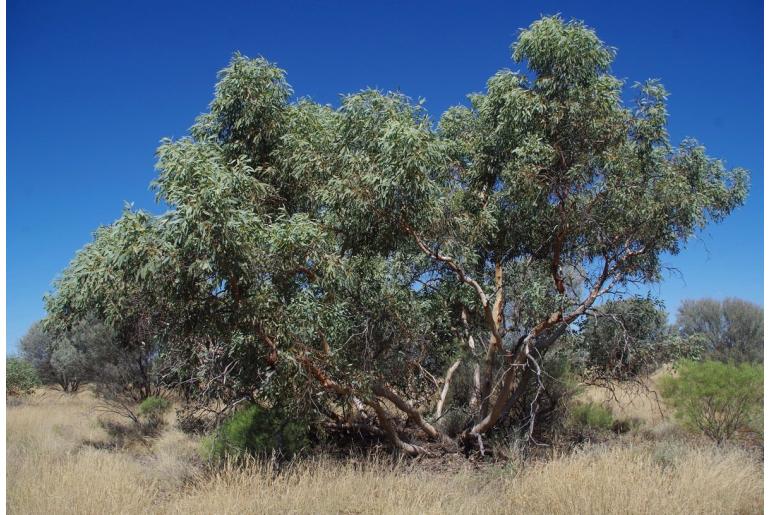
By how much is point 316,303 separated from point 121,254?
7.13 feet

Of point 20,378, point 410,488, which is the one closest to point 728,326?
point 410,488

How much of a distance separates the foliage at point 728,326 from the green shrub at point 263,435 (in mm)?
15566

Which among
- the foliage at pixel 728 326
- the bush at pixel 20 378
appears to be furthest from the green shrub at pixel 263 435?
the bush at pixel 20 378

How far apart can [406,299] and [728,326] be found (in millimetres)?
18099

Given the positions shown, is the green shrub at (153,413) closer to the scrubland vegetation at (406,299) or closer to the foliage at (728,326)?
the scrubland vegetation at (406,299)

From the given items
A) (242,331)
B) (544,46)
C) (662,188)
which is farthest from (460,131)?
(242,331)

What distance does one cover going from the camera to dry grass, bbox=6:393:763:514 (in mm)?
6012

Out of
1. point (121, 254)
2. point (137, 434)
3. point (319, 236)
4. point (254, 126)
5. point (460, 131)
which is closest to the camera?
point (121, 254)

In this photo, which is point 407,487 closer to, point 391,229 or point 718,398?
point 391,229

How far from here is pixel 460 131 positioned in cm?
1020

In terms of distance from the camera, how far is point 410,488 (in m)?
6.64

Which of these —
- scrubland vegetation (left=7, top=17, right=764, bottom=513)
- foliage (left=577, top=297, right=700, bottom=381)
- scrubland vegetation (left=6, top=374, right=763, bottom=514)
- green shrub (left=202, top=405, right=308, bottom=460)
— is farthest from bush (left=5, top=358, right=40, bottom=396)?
foliage (left=577, top=297, right=700, bottom=381)

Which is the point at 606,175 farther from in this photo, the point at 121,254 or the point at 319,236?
the point at 121,254

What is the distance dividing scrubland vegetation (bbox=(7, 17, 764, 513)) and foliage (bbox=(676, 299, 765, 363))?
35.4ft
